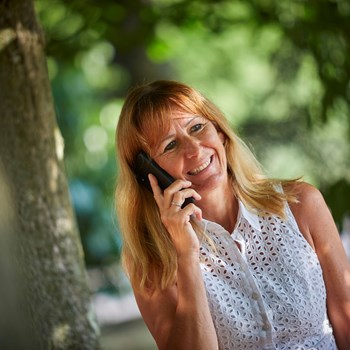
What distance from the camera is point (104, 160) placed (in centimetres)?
947

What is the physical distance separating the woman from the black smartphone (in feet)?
0.10

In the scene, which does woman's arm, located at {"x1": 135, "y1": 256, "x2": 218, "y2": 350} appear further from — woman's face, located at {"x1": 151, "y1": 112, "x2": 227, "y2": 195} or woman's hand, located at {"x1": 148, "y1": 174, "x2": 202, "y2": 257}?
woman's face, located at {"x1": 151, "y1": 112, "x2": 227, "y2": 195}

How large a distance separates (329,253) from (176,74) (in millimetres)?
5203

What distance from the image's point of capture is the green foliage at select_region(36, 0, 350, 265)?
5.65 metres

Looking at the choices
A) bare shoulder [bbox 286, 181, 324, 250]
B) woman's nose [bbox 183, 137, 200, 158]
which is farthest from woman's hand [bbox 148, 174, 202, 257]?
bare shoulder [bbox 286, 181, 324, 250]

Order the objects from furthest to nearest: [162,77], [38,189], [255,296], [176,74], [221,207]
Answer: [176,74] → [162,77] → [38,189] → [221,207] → [255,296]

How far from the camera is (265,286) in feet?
11.6

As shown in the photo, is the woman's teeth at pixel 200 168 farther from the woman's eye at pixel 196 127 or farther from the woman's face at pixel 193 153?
the woman's eye at pixel 196 127

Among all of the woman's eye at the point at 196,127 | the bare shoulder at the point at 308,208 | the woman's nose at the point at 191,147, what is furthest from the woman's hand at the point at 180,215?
the bare shoulder at the point at 308,208

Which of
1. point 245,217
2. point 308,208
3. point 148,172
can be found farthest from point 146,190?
point 308,208

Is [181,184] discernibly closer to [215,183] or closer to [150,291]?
[215,183]

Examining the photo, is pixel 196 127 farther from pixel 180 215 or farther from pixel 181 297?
pixel 181 297

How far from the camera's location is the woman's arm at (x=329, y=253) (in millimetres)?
3588

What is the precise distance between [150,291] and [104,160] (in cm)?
595
